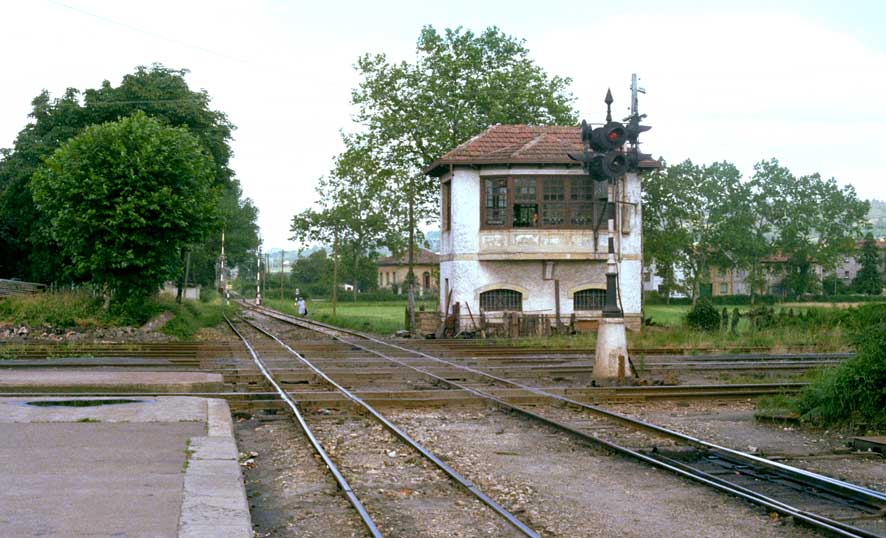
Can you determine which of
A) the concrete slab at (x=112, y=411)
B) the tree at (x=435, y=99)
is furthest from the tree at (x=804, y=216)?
the concrete slab at (x=112, y=411)

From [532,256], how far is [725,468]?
25468 millimetres

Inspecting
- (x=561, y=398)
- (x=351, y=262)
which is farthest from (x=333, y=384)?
(x=351, y=262)

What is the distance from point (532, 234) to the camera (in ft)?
115

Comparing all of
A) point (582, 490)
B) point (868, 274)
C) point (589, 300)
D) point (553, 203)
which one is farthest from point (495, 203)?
point (868, 274)

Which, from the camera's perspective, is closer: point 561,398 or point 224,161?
point 561,398

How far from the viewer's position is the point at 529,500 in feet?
27.0

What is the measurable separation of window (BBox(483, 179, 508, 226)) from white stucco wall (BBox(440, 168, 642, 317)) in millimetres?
331

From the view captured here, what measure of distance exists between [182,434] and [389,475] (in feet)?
9.23

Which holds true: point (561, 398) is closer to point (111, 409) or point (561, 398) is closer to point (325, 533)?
point (111, 409)

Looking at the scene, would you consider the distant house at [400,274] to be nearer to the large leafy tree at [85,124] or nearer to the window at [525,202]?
the large leafy tree at [85,124]

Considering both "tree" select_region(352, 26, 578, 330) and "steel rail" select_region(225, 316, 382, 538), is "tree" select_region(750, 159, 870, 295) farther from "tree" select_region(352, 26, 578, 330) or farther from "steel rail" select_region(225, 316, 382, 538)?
"steel rail" select_region(225, 316, 382, 538)

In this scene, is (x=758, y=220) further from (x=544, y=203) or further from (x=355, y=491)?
(x=355, y=491)

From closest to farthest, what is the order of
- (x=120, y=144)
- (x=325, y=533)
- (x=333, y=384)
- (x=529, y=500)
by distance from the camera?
(x=325, y=533) → (x=529, y=500) → (x=333, y=384) → (x=120, y=144)

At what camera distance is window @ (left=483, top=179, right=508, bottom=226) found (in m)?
35.4
